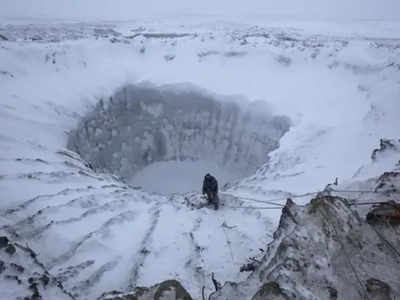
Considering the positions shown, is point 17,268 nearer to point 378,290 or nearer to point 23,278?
point 23,278

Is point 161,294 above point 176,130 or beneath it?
above

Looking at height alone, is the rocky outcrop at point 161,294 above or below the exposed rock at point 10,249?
above

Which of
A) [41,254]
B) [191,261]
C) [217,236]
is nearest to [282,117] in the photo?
[217,236]

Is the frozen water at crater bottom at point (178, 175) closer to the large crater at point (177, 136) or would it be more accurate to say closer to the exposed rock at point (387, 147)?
the large crater at point (177, 136)

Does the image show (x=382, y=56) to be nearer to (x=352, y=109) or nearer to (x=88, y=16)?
(x=352, y=109)

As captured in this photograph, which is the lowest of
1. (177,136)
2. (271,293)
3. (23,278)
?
(177,136)

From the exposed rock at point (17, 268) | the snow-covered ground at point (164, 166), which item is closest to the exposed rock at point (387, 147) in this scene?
the snow-covered ground at point (164, 166)

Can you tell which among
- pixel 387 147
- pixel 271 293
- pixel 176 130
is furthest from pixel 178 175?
pixel 271 293
